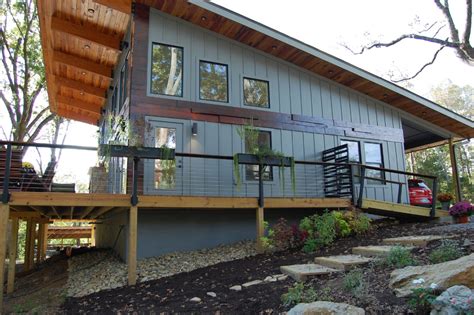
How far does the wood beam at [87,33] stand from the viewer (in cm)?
925

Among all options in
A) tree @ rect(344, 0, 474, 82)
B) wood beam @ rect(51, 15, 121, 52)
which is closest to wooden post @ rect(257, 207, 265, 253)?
wood beam @ rect(51, 15, 121, 52)

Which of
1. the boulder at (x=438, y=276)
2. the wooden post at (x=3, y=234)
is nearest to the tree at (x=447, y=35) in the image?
the boulder at (x=438, y=276)

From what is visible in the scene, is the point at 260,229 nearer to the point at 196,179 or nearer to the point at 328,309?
the point at 196,179

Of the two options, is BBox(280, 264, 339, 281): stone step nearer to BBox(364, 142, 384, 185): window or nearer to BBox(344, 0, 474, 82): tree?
BBox(364, 142, 384, 185): window

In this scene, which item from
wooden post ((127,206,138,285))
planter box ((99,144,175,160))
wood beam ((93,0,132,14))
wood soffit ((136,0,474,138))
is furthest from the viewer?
wood soffit ((136,0,474,138))

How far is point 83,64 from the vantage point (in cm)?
1126

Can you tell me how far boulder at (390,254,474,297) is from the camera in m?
3.64

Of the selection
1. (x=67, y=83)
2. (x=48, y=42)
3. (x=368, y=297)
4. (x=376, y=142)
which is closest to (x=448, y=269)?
(x=368, y=297)

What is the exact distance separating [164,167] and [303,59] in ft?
16.2

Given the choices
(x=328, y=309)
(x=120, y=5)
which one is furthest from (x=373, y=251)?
(x=120, y=5)

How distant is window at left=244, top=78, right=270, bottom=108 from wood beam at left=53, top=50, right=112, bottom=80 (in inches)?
183

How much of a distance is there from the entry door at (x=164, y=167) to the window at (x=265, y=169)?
1.72 m

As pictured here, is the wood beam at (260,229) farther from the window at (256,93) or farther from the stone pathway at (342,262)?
the window at (256,93)

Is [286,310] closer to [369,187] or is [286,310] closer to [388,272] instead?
[388,272]
